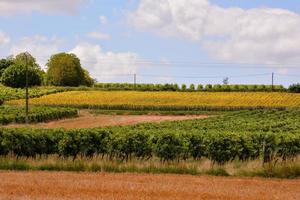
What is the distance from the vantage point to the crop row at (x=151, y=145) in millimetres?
26484

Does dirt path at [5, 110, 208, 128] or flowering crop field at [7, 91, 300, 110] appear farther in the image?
flowering crop field at [7, 91, 300, 110]

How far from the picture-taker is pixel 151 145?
26.7 metres

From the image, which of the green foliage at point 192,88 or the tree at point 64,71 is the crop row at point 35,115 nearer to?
the green foliage at point 192,88

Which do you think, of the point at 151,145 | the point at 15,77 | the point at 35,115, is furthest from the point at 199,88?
the point at 151,145

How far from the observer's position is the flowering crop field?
101125 millimetres

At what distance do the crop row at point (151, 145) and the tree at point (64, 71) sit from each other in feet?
413

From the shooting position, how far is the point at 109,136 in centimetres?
2738

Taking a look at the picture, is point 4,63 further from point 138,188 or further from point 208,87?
point 138,188

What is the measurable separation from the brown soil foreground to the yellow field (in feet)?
269

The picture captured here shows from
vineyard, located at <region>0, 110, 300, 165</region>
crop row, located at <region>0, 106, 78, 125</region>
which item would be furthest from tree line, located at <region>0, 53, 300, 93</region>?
vineyard, located at <region>0, 110, 300, 165</region>

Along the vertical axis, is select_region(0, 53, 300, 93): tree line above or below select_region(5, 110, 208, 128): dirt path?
above

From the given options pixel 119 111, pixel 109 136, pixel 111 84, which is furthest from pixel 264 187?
pixel 111 84

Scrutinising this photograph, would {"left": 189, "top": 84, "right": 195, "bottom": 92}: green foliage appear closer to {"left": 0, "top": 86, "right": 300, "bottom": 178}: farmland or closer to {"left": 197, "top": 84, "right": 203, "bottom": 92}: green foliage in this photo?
{"left": 197, "top": 84, "right": 203, "bottom": 92}: green foliage

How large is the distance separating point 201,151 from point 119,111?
7075 centimetres
